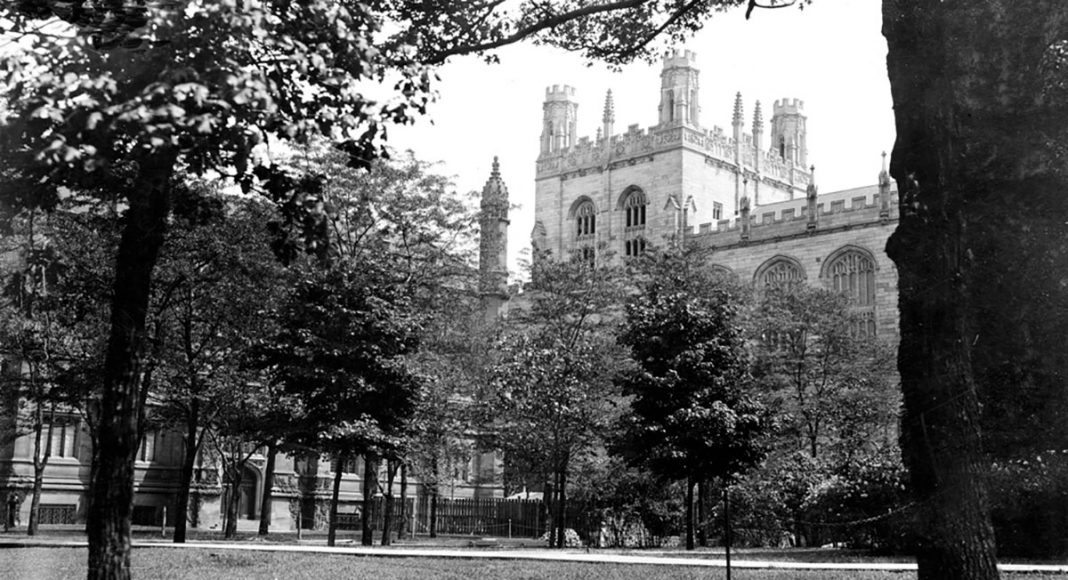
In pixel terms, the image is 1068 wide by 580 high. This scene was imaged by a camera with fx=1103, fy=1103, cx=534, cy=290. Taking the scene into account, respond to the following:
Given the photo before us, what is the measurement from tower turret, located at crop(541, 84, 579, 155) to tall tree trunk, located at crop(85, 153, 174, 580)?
91658 millimetres

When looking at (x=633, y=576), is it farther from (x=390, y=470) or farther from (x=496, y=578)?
(x=390, y=470)

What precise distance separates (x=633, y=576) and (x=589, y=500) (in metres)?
19.3

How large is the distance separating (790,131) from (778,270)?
107 feet

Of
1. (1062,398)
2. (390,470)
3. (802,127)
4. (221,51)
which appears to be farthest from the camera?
(802,127)

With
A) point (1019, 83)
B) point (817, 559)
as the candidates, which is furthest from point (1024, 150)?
point (817, 559)

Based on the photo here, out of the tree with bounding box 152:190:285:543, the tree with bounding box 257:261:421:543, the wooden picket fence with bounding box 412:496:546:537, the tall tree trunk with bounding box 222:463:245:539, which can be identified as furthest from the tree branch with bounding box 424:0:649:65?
the wooden picket fence with bounding box 412:496:546:537

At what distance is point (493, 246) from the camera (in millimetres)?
40875

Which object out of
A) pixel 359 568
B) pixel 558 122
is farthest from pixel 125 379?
pixel 558 122

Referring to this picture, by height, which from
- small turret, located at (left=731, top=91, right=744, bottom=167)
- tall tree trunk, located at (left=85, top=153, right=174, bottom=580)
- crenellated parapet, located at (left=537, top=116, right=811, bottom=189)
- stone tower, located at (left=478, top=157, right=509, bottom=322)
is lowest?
tall tree trunk, located at (left=85, top=153, right=174, bottom=580)

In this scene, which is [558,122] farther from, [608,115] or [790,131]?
[790,131]

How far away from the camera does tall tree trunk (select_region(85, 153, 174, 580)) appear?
9.02 metres

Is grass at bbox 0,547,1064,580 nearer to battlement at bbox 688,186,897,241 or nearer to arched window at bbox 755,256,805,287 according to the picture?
battlement at bbox 688,186,897,241

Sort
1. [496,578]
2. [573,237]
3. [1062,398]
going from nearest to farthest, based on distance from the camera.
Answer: [496,578] < [1062,398] < [573,237]

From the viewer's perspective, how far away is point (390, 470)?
3150 centimetres
